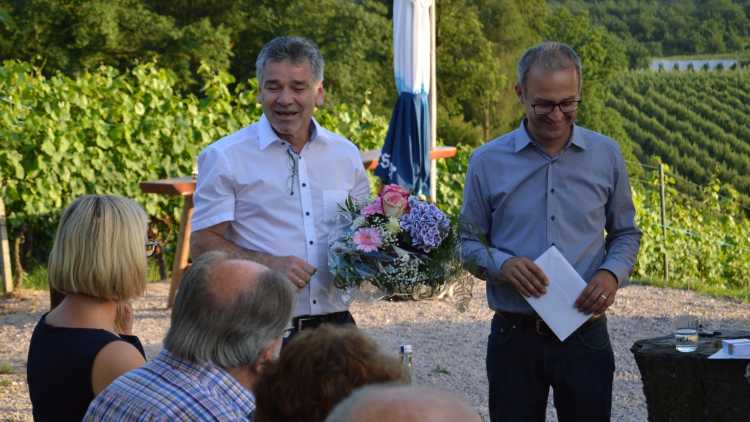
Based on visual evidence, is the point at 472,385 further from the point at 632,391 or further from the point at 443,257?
the point at 443,257

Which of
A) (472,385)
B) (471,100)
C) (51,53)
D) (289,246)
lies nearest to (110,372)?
(289,246)

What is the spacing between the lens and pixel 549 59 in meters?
3.29

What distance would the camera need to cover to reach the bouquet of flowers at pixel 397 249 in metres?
3.16

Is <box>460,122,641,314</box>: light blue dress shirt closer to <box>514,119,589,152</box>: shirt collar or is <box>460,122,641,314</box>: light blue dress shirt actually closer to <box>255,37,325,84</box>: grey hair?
<box>514,119,589,152</box>: shirt collar

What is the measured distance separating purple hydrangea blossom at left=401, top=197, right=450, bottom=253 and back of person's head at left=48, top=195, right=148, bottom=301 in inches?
33.1

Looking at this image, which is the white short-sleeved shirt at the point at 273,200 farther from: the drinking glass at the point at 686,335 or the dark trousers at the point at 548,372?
the drinking glass at the point at 686,335

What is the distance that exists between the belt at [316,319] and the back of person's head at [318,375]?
1507 mm

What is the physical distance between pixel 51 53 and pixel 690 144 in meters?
29.0

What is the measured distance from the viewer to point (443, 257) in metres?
3.22

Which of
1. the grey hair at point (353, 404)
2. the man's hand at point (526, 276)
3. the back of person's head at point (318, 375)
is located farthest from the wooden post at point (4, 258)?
the grey hair at point (353, 404)

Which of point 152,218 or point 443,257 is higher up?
point 443,257

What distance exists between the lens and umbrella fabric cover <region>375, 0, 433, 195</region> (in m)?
8.52

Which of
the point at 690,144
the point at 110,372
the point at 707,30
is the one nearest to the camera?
the point at 110,372

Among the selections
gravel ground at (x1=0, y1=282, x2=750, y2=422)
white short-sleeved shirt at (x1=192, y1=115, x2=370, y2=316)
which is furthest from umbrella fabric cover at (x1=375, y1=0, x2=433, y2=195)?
white short-sleeved shirt at (x1=192, y1=115, x2=370, y2=316)
